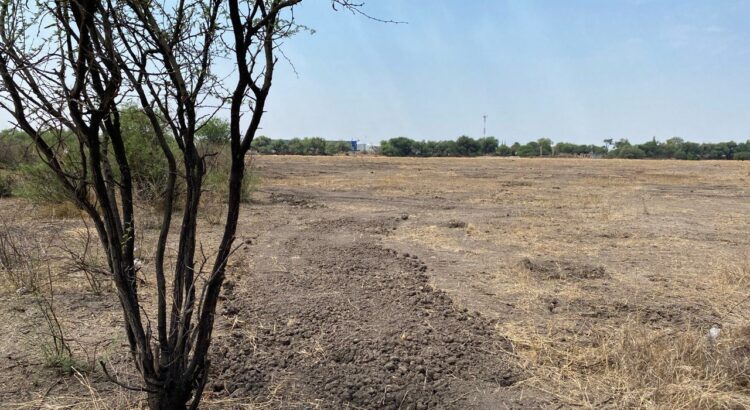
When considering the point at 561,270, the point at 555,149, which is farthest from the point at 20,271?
the point at 555,149

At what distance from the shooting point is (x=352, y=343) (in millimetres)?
3590

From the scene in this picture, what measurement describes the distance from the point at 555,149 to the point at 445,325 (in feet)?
346

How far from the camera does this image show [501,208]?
13.4 metres

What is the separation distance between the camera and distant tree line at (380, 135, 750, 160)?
85625 mm

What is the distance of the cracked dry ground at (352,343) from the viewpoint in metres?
2.98

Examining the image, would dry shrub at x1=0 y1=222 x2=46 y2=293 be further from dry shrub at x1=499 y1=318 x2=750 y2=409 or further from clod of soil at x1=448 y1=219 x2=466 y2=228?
clod of soil at x1=448 y1=219 x2=466 y2=228

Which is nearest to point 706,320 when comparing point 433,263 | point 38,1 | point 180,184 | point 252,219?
point 433,263

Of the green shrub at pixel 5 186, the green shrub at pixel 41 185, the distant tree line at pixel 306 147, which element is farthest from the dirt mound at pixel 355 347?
the distant tree line at pixel 306 147

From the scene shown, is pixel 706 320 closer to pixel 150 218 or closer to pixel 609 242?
pixel 609 242

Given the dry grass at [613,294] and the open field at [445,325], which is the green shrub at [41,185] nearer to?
the open field at [445,325]

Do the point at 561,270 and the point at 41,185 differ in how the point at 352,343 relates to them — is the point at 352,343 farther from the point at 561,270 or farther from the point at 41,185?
the point at 41,185

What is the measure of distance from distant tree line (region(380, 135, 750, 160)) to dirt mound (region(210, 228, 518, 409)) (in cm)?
8289

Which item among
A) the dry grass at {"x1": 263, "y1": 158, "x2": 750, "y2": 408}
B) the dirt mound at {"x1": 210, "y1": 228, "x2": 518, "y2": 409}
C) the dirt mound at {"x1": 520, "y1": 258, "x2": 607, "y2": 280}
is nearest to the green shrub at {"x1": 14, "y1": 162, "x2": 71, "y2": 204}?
the dirt mound at {"x1": 210, "y1": 228, "x2": 518, "y2": 409}

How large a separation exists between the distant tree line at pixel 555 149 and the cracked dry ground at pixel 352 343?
8229 centimetres
